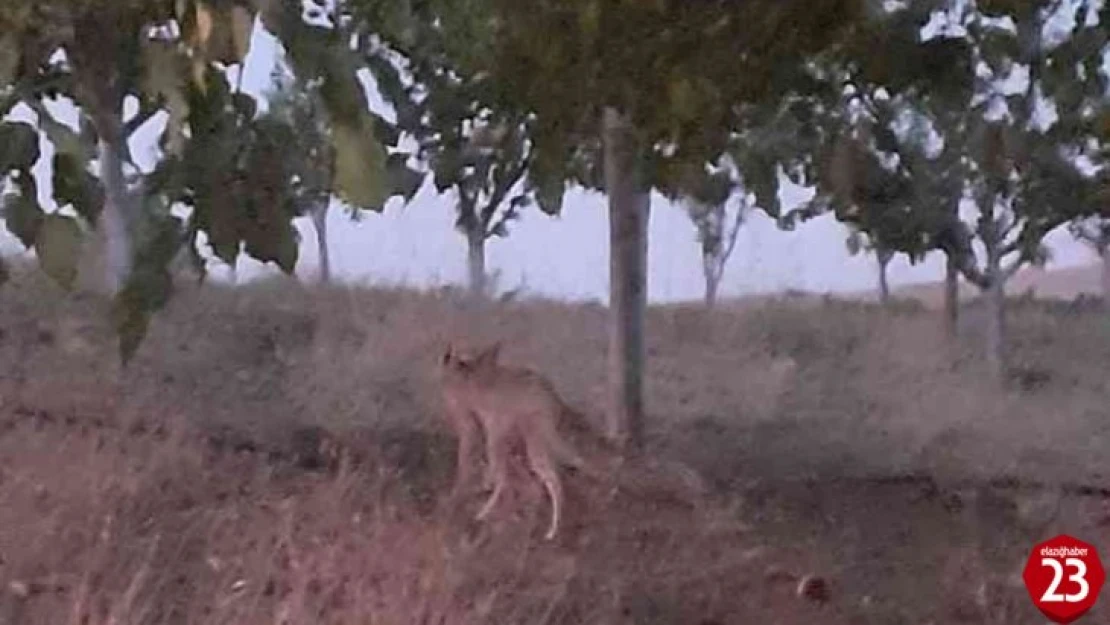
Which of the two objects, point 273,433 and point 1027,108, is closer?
point 273,433

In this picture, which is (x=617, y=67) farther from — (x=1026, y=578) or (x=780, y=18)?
(x=1026, y=578)

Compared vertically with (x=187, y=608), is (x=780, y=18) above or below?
above

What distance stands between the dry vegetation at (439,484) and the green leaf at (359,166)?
1.74 metres

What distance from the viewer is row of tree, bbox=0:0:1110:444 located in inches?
109

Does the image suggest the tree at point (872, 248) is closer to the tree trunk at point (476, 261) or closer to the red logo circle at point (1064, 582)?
the tree trunk at point (476, 261)

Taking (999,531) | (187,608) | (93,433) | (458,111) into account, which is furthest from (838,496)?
(187,608)

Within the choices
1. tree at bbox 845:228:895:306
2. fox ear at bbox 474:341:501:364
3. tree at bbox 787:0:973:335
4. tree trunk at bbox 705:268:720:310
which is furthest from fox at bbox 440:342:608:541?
tree at bbox 845:228:895:306

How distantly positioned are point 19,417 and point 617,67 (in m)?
3.14

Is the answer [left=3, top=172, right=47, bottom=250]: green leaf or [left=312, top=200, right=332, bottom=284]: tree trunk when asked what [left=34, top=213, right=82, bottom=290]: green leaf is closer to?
[left=3, top=172, right=47, bottom=250]: green leaf

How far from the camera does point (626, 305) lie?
262 inches

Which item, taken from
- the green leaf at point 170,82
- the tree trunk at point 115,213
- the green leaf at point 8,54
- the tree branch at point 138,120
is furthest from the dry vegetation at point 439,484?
the green leaf at point 170,82

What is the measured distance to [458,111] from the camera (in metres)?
6.30

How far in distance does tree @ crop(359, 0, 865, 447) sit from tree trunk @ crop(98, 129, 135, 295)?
0.71 m

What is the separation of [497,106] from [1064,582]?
1.78 meters
